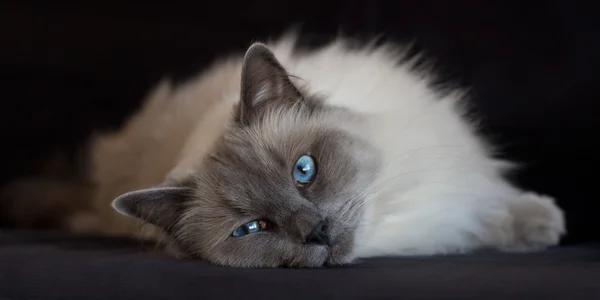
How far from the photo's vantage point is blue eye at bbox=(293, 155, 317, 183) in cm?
153

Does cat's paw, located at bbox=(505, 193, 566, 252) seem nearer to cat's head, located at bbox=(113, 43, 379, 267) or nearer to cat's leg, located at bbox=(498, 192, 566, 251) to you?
cat's leg, located at bbox=(498, 192, 566, 251)

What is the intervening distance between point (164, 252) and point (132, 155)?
1.95 ft

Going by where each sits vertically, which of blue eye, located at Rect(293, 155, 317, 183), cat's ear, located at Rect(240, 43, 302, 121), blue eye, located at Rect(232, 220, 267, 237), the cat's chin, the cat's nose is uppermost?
cat's ear, located at Rect(240, 43, 302, 121)

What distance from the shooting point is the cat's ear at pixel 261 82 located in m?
1.55

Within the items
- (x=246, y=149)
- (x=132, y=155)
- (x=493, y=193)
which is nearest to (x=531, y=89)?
(x=493, y=193)

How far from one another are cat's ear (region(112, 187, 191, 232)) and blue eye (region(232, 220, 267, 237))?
160 millimetres

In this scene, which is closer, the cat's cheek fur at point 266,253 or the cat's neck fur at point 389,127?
the cat's cheek fur at point 266,253

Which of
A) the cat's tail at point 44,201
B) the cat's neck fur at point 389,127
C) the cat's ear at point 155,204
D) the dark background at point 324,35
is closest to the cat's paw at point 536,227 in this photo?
the cat's neck fur at point 389,127

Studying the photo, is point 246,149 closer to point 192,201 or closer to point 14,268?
point 192,201

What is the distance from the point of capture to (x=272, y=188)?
59.1 inches

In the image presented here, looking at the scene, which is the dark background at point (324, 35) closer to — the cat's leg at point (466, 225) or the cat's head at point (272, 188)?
the cat's leg at point (466, 225)

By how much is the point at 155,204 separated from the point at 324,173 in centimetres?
40

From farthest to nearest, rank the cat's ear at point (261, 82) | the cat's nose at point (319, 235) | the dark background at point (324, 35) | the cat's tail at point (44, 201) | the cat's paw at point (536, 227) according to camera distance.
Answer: the cat's tail at point (44, 201)
the dark background at point (324, 35)
the cat's paw at point (536, 227)
the cat's ear at point (261, 82)
the cat's nose at point (319, 235)

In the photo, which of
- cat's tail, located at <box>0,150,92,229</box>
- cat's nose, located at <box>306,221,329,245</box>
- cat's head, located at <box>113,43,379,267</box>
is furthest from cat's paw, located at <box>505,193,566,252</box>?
cat's tail, located at <box>0,150,92,229</box>
